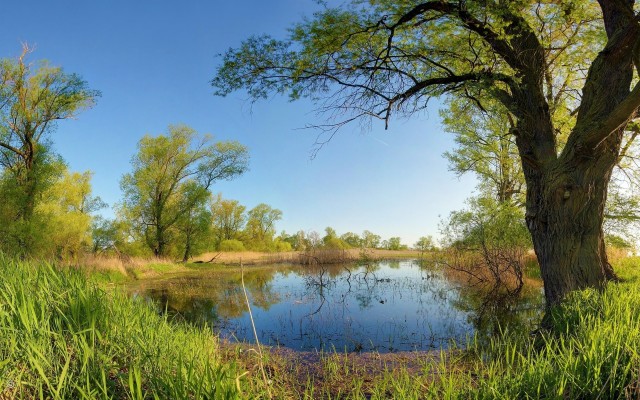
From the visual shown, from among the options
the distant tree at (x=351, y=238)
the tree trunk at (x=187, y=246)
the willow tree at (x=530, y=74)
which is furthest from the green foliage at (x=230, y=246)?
the willow tree at (x=530, y=74)

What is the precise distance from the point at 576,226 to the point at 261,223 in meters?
54.4

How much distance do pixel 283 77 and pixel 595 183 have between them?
247 inches

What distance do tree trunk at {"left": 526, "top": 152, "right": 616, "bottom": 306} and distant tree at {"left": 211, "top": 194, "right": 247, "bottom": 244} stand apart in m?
50.1

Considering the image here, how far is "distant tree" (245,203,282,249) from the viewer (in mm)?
56606

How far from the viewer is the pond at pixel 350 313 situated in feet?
24.4

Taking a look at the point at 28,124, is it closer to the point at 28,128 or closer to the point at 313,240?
the point at 28,128

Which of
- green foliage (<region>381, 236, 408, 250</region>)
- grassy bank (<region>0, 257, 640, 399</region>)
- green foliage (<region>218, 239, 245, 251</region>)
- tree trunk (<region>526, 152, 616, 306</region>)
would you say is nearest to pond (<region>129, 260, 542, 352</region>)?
grassy bank (<region>0, 257, 640, 399</region>)

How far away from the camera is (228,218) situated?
54750mm

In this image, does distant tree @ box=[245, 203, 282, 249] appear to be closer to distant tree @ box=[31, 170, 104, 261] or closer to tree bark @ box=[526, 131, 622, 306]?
distant tree @ box=[31, 170, 104, 261]

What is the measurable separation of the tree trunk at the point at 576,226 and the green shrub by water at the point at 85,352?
6.15 meters

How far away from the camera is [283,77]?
7.93m

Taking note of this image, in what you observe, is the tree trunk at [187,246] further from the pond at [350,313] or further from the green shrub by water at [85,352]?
the green shrub by water at [85,352]

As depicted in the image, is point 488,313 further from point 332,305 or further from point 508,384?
point 508,384

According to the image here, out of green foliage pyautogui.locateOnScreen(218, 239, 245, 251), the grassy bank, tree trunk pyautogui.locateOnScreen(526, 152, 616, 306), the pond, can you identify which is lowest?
the pond
